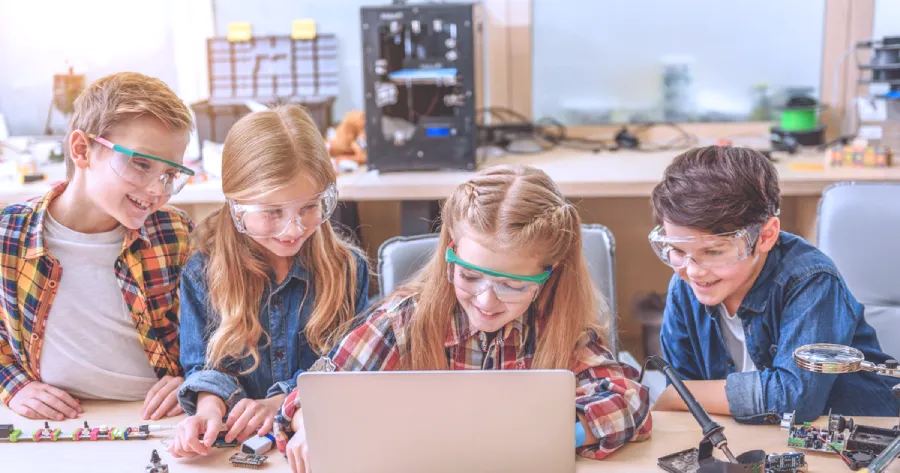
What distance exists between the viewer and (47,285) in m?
1.78

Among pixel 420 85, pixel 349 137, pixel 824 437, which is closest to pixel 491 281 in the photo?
pixel 824 437

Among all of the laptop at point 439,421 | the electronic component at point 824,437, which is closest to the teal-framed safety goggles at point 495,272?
the laptop at point 439,421

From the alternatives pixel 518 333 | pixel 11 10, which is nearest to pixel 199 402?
pixel 518 333

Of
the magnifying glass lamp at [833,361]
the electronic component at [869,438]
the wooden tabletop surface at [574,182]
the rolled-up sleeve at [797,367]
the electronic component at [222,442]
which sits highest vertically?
the magnifying glass lamp at [833,361]

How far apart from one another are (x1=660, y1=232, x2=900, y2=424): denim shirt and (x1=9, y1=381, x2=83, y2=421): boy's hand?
1183mm

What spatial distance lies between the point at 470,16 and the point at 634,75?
37.5 inches

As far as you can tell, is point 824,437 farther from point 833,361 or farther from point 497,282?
point 497,282

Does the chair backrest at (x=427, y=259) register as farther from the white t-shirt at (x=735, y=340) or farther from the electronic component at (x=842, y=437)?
the electronic component at (x=842, y=437)

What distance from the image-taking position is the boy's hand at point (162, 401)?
1.60 meters

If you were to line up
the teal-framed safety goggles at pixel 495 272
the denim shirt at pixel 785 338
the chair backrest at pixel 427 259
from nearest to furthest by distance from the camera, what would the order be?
the teal-framed safety goggles at pixel 495 272 < the denim shirt at pixel 785 338 < the chair backrest at pixel 427 259

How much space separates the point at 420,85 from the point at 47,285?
1561mm

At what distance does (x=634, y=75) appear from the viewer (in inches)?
141

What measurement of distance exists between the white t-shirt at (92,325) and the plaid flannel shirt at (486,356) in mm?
513

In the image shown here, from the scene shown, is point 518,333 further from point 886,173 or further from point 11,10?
point 11,10
